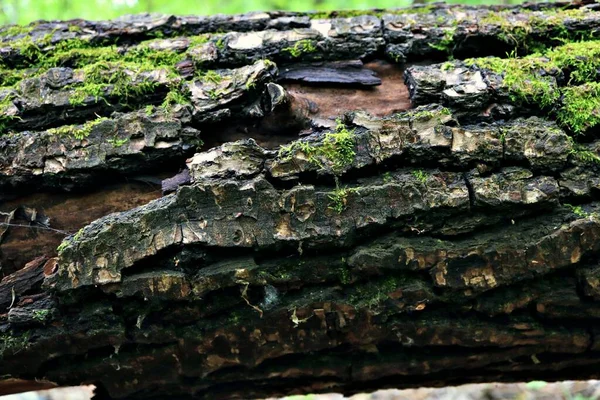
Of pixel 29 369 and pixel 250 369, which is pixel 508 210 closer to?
pixel 250 369

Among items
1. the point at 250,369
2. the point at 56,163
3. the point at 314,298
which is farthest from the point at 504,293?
the point at 56,163

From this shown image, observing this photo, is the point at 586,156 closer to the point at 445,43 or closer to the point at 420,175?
the point at 420,175

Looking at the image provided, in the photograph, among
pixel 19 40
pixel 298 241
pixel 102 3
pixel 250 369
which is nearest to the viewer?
pixel 298 241

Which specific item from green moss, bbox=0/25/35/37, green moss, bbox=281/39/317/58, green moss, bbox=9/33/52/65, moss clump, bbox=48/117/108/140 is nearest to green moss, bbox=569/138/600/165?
green moss, bbox=281/39/317/58

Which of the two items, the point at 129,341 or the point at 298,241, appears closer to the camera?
the point at 298,241

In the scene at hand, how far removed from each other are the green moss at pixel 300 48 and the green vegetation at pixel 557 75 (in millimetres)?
634

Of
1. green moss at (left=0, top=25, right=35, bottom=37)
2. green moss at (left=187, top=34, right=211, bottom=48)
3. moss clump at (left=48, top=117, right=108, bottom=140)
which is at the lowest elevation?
moss clump at (left=48, top=117, right=108, bottom=140)

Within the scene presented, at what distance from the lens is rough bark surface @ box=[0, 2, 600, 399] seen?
1738 millimetres

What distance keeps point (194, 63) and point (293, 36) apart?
0.43 meters

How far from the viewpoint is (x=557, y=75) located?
199cm

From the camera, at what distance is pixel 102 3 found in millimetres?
6312

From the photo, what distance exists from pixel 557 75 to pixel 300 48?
101 centimetres

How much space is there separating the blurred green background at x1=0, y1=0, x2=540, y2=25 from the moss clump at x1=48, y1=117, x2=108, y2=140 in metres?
4.52

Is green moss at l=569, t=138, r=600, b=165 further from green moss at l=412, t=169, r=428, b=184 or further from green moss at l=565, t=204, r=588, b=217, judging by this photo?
green moss at l=412, t=169, r=428, b=184
